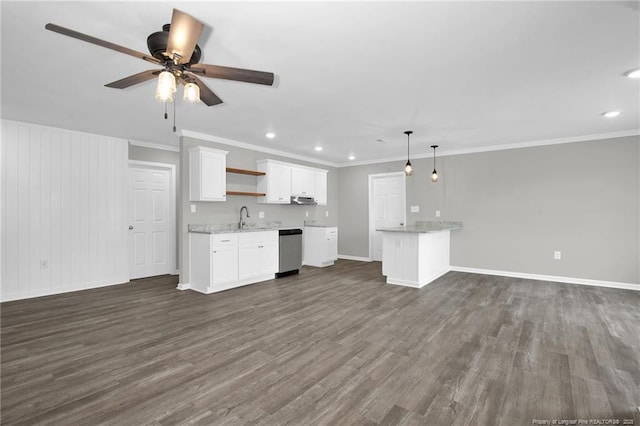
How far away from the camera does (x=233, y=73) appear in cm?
201

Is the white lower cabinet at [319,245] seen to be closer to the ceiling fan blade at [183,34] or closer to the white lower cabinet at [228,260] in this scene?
the white lower cabinet at [228,260]

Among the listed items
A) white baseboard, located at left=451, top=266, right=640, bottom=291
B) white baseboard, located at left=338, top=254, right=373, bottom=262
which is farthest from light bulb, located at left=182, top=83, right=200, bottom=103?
white baseboard, located at left=338, top=254, right=373, bottom=262

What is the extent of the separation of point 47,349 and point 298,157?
17.1 feet

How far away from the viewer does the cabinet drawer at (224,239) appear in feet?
14.7

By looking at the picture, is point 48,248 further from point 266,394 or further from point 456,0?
point 456,0

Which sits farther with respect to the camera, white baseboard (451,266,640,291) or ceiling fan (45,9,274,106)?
white baseboard (451,266,640,291)

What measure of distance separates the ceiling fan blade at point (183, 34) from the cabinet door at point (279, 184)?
12.9 feet

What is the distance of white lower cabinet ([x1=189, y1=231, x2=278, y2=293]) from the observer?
449cm

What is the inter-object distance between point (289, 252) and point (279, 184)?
1.35 meters

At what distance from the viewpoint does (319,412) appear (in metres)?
1.84

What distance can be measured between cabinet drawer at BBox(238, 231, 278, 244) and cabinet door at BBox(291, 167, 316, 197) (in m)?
1.23

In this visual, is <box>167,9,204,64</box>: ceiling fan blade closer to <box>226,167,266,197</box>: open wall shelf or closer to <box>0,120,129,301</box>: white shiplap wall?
<box>226,167,266,197</box>: open wall shelf

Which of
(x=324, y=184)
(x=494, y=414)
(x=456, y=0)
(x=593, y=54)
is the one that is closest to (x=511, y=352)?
(x=494, y=414)

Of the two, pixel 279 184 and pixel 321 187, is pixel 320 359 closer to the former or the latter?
pixel 279 184
